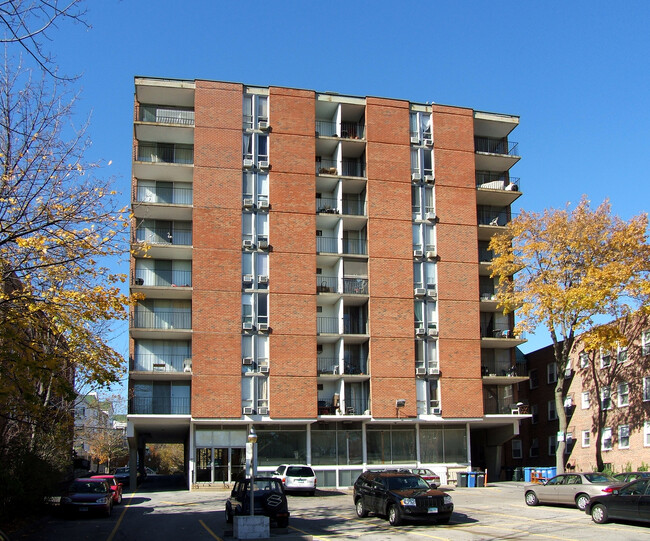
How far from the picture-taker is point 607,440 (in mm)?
A: 43031

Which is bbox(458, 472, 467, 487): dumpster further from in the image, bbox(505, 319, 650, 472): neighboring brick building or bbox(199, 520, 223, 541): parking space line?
bbox(199, 520, 223, 541): parking space line

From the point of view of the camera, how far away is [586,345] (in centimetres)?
3825

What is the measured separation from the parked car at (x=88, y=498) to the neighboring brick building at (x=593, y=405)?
85.0 ft

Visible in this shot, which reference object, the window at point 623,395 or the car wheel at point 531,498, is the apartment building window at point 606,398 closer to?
the window at point 623,395

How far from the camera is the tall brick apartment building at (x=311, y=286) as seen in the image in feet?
138

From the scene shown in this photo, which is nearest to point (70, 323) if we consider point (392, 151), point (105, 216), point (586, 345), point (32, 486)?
point (105, 216)

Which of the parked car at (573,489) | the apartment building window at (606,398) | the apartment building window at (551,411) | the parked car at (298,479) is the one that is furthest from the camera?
the apartment building window at (551,411)

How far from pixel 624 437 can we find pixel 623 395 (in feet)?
7.65

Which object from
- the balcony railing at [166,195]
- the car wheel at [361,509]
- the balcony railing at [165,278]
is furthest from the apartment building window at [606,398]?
the balcony railing at [166,195]

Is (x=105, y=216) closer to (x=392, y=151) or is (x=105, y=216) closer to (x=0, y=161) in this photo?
(x=0, y=161)

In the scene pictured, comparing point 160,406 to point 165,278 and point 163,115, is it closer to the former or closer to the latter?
point 165,278

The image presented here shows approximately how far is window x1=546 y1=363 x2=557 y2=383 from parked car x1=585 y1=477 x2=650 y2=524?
1072 inches

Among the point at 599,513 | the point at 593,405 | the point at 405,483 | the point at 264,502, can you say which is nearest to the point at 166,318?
the point at 264,502

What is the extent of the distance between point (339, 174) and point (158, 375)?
16530 millimetres
